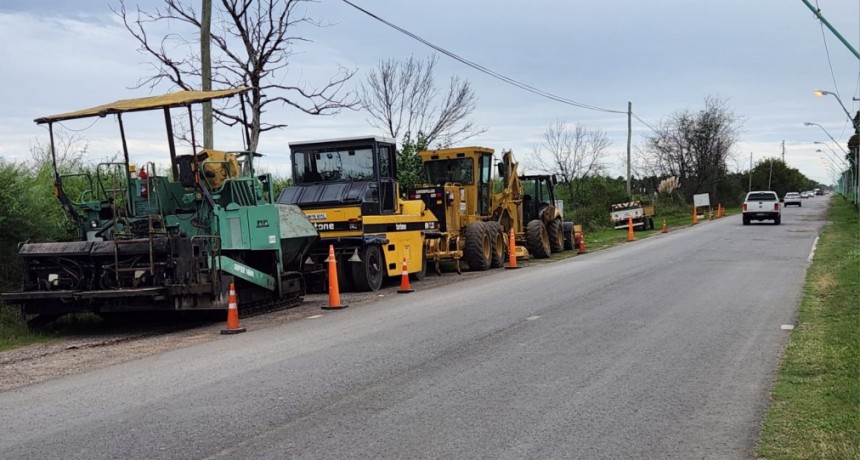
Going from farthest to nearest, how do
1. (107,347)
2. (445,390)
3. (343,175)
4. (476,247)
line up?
(476,247), (343,175), (107,347), (445,390)

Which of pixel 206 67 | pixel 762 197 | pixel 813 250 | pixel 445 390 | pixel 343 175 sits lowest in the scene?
pixel 813 250

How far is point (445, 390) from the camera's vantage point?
22.0 ft

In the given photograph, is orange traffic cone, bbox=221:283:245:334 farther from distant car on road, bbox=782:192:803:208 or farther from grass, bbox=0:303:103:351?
distant car on road, bbox=782:192:803:208

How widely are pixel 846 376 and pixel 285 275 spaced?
908cm

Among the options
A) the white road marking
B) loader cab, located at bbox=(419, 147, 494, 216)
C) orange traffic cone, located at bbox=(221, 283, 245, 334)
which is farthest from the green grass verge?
loader cab, located at bbox=(419, 147, 494, 216)

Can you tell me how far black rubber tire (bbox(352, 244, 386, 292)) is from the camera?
15.4 m

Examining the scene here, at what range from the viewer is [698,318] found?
1055cm

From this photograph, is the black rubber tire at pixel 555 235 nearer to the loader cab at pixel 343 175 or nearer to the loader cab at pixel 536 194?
the loader cab at pixel 536 194

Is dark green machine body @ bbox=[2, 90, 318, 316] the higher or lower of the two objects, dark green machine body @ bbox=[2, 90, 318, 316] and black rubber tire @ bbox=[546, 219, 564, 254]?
the higher

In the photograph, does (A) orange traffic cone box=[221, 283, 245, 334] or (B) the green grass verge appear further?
(A) orange traffic cone box=[221, 283, 245, 334]

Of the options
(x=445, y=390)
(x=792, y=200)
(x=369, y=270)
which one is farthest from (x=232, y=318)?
(x=792, y=200)

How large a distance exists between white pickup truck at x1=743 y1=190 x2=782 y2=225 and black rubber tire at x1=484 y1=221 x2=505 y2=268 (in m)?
22.2

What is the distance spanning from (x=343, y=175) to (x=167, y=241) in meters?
6.16

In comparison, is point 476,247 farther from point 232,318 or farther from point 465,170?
point 232,318
